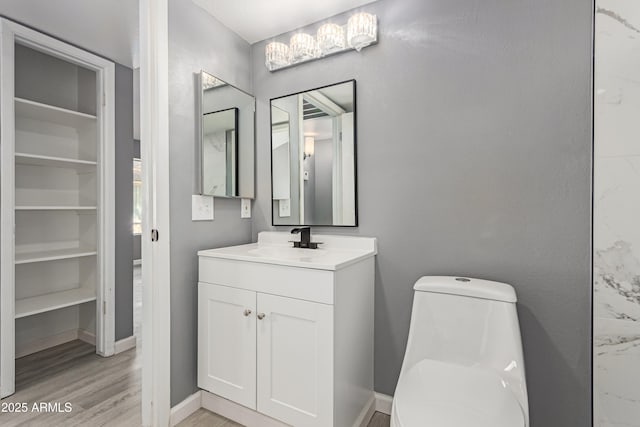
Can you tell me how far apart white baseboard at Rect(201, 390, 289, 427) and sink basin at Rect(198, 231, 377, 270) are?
75 centimetres

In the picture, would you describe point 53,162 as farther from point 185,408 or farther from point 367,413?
point 367,413

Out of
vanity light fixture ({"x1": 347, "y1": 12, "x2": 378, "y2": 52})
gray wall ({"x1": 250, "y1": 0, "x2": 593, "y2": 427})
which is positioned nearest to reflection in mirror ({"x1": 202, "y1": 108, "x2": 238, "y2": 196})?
gray wall ({"x1": 250, "y1": 0, "x2": 593, "y2": 427})

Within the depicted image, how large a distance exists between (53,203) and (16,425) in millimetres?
1577

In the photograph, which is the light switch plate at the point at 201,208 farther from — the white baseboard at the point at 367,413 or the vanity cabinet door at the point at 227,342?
the white baseboard at the point at 367,413

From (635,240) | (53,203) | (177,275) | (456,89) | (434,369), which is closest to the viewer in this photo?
(635,240)

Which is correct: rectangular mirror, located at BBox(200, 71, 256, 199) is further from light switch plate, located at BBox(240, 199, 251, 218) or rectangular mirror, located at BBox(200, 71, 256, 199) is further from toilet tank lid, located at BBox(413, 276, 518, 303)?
toilet tank lid, located at BBox(413, 276, 518, 303)

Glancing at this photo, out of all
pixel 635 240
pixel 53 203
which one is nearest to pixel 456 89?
pixel 635 240

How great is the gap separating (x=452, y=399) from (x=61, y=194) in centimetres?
302

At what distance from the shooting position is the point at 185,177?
1636 mm

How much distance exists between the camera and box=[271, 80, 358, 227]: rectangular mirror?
1.74m

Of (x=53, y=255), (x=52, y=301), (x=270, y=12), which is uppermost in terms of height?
(x=270, y=12)

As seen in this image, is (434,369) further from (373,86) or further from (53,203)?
(53,203)

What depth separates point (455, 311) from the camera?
4.20ft

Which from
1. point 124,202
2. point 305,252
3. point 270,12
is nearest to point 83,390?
point 124,202
